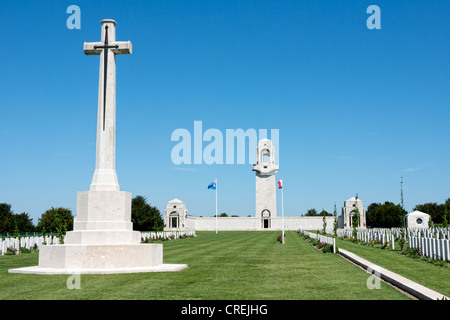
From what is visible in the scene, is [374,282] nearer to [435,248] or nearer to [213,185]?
[435,248]

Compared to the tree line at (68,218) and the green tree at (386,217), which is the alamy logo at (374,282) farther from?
the green tree at (386,217)

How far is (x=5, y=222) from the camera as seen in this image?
66.2m

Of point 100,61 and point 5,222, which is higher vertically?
point 100,61

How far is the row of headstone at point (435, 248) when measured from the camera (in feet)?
49.0

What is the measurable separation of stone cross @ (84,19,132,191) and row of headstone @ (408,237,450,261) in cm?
1114

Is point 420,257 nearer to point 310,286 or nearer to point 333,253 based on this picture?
point 333,253

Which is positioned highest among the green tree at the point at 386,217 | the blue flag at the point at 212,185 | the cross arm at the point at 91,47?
the cross arm at the point at 91,47

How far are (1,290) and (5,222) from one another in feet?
213

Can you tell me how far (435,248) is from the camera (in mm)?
15859

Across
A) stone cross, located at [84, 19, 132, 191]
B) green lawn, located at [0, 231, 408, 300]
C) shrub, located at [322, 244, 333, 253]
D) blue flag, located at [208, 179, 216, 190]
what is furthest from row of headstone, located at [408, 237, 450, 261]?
blue flag, located at [208, 179, 216, 190]

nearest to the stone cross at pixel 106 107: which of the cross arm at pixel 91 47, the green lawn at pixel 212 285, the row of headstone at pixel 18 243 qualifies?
the cross arm at pixel 91 47

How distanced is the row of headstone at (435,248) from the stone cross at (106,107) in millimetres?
11141

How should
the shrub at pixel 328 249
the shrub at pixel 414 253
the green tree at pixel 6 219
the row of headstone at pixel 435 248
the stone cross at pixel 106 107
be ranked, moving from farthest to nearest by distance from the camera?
1. the green tree at pixel 6 219
2. the shrub at pixel 328 249
3. the shrub at pixel 414 253
4. the row of headstone at pixel 435 248
5. the stone cross at pixel 106 107

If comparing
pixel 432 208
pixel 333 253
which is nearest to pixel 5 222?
pixel 333 253
